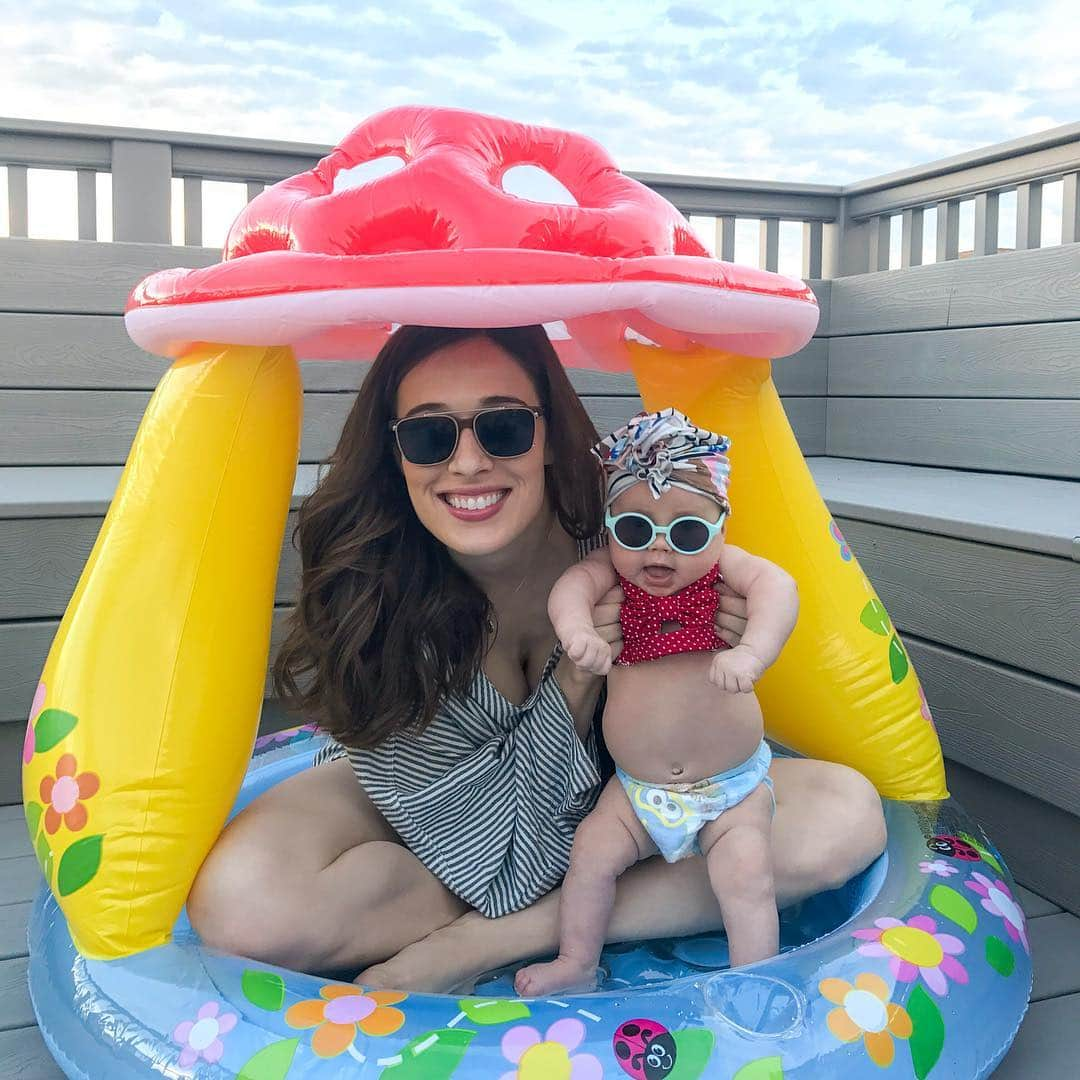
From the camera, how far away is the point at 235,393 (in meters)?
1.43

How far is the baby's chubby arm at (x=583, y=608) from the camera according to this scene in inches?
47.0

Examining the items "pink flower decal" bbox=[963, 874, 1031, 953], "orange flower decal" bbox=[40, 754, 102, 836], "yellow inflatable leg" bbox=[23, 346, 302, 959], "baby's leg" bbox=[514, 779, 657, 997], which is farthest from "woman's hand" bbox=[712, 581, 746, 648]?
"orange flower decal" bbox=[40, 754, 102, 836]

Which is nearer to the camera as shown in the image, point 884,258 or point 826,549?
point 826,549

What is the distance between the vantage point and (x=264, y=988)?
1163mm

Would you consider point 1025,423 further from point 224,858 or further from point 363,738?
point 224,858

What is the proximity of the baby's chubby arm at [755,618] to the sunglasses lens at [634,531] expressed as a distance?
13 cm

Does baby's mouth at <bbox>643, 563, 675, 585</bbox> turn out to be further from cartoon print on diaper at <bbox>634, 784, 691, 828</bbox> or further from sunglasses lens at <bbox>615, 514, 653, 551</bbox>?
cartoon print on diaper at <bbox>634, 784, 691, 828</bbox>

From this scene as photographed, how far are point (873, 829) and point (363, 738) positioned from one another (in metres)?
0.73

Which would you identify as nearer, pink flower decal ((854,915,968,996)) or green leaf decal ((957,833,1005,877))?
pink flower decal ((854,915,968,996))

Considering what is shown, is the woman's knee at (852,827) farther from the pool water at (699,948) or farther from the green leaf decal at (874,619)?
the green leaf decal at (874,619)

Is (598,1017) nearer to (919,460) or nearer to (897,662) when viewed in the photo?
(897,662)

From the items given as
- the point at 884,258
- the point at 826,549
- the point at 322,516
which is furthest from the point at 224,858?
the point at 884,258

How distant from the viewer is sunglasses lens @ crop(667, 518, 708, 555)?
124cm

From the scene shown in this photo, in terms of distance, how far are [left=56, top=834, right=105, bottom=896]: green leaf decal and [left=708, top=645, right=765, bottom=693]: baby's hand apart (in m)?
0.77
